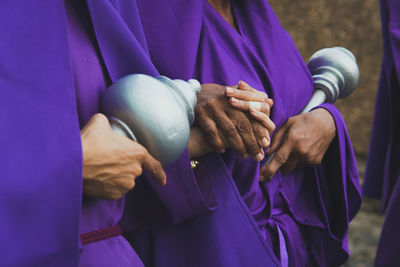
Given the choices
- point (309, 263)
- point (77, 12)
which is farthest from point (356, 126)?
point (77, 12)

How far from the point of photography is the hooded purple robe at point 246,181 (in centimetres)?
135

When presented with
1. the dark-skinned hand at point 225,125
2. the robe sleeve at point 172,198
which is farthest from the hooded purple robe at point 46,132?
the dark-skinned hand at point 225,125

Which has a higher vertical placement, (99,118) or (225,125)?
(99,118)

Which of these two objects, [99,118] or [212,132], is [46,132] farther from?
[212,132]

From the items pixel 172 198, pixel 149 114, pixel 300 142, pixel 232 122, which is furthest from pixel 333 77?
pixel 149 114

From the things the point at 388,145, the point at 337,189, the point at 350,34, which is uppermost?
the point at 337,189

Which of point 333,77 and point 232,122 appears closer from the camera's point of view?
point 232,122

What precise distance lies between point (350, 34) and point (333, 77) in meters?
3.57

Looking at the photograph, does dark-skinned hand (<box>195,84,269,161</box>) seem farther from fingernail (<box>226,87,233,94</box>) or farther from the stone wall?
the stone wall

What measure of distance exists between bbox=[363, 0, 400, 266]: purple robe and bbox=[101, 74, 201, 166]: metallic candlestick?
1.62m

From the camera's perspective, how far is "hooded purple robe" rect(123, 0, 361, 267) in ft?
4.42

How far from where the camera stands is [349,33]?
5051mm

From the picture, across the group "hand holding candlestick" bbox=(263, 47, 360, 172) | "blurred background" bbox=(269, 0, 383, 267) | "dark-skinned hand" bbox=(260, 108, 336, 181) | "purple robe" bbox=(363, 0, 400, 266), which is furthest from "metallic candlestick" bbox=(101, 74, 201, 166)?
"blurred background" bbox=(269, 0, 383, 267)

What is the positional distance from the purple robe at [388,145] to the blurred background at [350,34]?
7.93 ft
